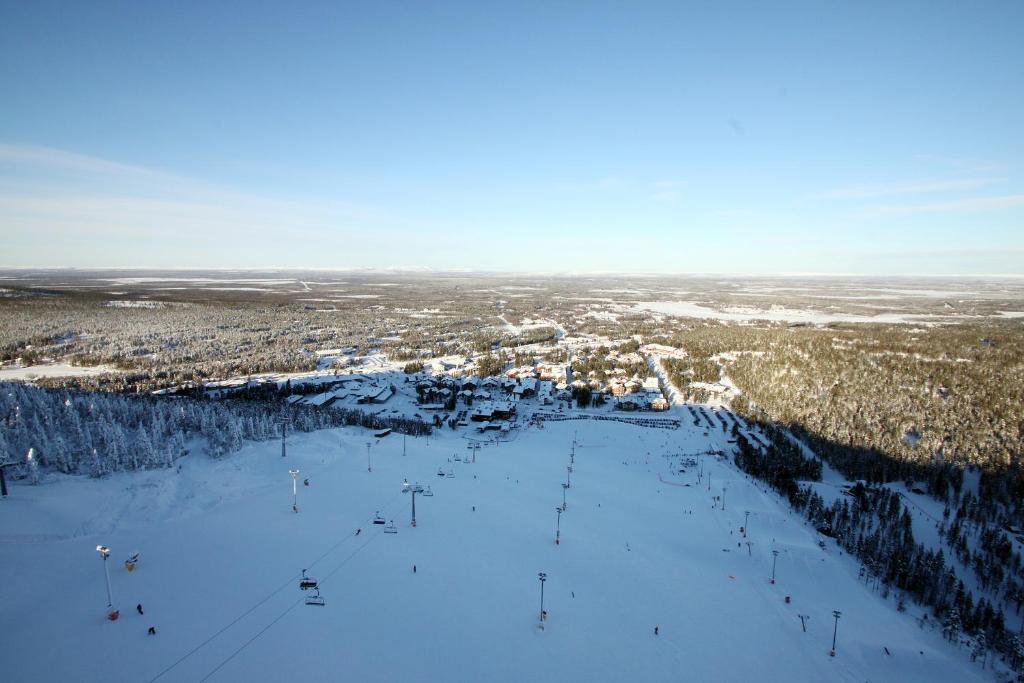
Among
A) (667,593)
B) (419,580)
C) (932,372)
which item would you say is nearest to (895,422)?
(932,372)

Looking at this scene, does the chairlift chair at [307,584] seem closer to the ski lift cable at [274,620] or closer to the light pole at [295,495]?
the ski lift cable at [274,620]

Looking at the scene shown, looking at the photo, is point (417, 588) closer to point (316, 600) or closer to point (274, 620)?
point (316, 600)

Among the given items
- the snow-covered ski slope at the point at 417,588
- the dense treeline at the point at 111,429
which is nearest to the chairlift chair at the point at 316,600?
the snow-covered ski slope at the point at 417,588

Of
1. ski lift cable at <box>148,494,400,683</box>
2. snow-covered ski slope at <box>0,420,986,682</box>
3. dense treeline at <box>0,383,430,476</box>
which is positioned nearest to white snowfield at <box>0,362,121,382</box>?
dense treeline at <box>0,383,430,476</box>

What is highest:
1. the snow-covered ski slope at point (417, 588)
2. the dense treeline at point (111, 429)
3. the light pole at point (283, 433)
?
the dense treeline at point (111, 429)

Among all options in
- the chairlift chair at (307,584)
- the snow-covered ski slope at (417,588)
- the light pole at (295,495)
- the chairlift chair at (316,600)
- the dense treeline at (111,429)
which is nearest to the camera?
the snow-covered ski slope at (417,588)

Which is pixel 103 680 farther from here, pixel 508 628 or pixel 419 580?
pixel 508 628
